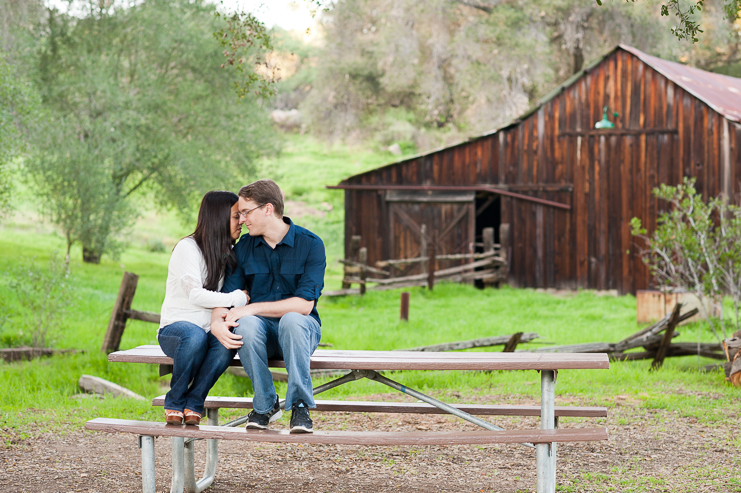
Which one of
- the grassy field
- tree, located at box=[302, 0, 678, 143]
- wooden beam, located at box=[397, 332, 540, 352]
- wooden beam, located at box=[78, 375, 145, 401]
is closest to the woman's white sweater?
the grassy field

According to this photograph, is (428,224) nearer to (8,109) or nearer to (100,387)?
(8,109)

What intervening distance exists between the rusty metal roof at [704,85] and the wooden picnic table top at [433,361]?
1326 cm

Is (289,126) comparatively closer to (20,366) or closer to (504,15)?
(504,15)

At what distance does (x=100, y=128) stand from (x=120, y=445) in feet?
45.6

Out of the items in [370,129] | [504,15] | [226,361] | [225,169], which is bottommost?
[226,361]

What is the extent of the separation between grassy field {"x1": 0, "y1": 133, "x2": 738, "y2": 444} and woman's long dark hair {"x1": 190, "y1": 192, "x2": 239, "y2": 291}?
2.49 meters

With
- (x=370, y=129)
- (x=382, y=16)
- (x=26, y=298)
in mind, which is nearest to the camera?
(x=26, y=298)

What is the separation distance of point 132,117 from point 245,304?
15440 mm

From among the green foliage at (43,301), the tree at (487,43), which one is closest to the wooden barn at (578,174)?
the tree at (487,43)

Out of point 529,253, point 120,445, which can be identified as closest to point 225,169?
point 529,253

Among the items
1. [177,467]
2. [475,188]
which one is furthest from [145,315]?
[475,188]

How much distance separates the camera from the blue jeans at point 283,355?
4.00m

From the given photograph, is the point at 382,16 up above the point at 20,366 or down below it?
above

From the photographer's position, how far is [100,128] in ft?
58.9
